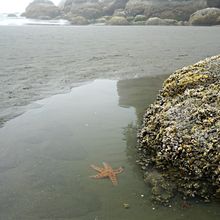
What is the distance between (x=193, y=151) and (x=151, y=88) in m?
5.50

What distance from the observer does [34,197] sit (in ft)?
15.5

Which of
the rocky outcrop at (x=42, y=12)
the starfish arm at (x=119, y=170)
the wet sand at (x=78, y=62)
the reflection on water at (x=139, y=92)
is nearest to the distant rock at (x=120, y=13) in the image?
the rocky outcrop at (x=42, y=12)

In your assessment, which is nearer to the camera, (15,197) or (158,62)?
(15,197)

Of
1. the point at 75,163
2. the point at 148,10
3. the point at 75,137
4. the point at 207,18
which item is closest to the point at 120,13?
the point at 148,10

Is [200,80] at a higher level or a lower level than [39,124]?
higher

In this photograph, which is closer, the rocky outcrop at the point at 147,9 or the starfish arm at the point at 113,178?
the starfish arm at the point at 113,178

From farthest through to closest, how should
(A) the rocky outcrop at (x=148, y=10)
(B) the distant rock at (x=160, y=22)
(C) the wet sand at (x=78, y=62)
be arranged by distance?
(A) the rocky outcrop at (x=148, y=10)
(B) the distant rock at (x=160, y=22)
(C) the wet sand at (x=78, y=62)

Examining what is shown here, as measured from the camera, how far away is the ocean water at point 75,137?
14.9 ft

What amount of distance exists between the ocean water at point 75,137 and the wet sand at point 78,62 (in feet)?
0.13

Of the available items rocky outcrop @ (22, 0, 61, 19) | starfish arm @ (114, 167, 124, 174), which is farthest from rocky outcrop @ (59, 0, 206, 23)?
starfish arm @ (114, 167, 124, 174)

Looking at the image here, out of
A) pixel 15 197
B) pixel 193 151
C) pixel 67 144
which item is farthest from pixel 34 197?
pixel 193 151

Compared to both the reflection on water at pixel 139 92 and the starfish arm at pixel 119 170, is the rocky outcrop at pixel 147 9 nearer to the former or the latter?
the reflection on water at pixel 139 92

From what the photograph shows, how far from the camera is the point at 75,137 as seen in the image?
6648 millimetres

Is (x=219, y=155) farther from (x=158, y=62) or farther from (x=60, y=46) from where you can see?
(x=60, y=46)
